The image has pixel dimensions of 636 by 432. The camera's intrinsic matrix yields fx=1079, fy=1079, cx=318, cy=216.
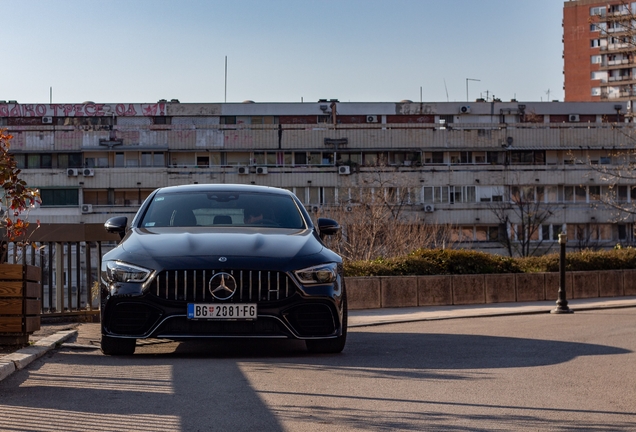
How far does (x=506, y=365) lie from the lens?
9.12 m

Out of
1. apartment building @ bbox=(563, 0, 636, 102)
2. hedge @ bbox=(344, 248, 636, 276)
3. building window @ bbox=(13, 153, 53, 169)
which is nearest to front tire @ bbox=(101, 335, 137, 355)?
hedge @ bbox=(344, 248, 636, 276)

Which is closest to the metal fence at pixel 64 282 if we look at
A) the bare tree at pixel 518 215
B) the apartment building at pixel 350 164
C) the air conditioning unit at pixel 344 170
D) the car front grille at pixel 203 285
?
the car front grille at pixel 203 285

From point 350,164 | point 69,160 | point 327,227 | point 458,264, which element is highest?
point 69,160

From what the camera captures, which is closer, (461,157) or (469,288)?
(469,288)

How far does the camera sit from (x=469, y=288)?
21.6 meters

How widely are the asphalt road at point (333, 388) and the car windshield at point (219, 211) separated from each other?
125 cm

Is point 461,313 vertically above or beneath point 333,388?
beneath

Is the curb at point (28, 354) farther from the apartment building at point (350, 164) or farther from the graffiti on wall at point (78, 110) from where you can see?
the graffiti on wall at point (78, 110)

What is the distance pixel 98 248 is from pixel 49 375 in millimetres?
6142

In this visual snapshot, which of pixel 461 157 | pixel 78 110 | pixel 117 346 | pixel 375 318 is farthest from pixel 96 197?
pixel 117 346

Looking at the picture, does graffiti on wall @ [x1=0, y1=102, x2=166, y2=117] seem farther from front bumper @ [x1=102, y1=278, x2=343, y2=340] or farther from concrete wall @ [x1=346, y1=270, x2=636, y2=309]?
front bumper @ [x1=102, y1=278, x2=343, y2=340]

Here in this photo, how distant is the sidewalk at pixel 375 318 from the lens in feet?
30.4

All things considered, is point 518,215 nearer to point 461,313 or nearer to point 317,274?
point 461,313

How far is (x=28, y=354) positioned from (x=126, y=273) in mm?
1077
